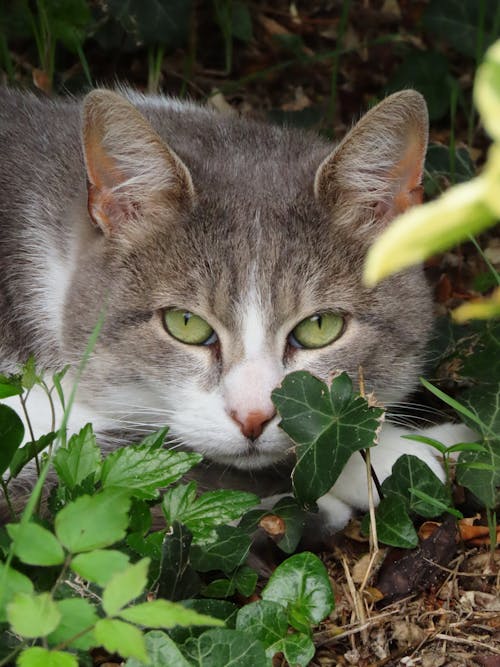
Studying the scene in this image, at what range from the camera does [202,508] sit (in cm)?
181

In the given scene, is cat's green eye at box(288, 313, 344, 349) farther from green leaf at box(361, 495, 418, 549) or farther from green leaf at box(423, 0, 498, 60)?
green leaf at box(423, 0, 498, 60)

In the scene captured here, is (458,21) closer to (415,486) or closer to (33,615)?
(415,486)

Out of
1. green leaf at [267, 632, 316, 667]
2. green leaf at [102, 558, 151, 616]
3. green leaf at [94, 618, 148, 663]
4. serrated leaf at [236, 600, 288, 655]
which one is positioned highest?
green leaf at [102, 558, 151, 616]

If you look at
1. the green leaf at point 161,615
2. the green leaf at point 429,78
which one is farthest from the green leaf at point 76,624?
the green leaf at point 429,78

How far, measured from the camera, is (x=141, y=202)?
2.13 m

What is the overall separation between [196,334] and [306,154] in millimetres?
657

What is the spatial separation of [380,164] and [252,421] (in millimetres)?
676

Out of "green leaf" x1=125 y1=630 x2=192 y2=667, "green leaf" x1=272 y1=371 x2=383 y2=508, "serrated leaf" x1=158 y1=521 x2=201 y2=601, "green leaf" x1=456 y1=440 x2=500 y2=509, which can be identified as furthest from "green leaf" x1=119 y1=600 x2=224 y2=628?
"green leaf" x1=456 y1=440 x2=500 y2=509

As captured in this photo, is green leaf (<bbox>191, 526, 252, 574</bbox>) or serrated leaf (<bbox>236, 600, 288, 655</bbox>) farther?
green leaf (<bbox>191, 526, 252, 574</bbox>)

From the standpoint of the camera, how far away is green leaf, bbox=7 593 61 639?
1.19 metres

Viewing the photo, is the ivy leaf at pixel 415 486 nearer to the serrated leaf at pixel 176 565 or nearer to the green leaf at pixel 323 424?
the green leaf at pixel 323 424

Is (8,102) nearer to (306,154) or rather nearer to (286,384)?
(306,154)

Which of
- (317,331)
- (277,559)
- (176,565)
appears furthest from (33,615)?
(317,331)

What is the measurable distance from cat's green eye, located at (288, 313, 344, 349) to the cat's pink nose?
0.23 m
